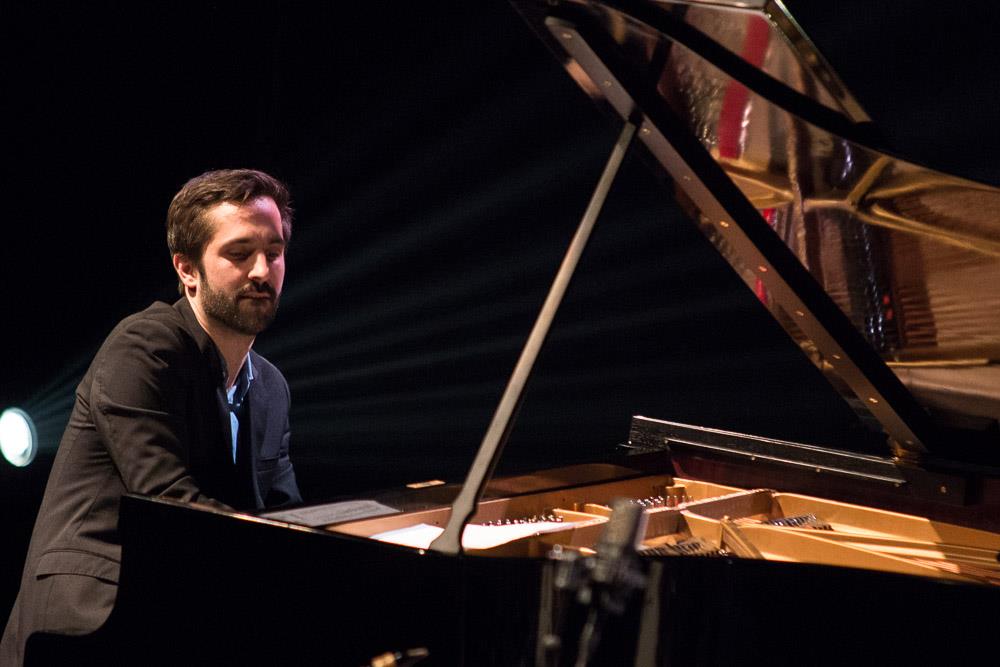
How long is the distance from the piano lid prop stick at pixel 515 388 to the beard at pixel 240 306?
69 centimetres

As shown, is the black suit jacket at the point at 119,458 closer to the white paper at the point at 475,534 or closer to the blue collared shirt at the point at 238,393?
the blue collared shirt at the point at 238,393

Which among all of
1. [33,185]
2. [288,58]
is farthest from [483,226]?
[33,185]

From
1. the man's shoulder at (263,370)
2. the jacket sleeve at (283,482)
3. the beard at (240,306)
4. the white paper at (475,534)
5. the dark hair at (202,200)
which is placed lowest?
the white paper at (475,534)

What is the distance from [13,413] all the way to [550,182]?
82.1 inches

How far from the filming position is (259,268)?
83.3 inches

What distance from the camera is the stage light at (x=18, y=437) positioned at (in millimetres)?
3516

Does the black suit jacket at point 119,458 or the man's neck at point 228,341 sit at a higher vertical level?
the man's neck at point 228,341

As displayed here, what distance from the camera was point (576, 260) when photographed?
1.69 m

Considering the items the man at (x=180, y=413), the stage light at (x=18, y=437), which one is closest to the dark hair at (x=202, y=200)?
the man at (x=180, y=413)

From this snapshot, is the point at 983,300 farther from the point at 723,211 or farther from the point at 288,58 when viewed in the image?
the point at 288,58

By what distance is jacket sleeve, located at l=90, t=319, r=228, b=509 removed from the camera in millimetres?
1738

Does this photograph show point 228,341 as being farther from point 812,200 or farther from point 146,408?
point 812,200

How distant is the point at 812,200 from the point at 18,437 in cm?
290

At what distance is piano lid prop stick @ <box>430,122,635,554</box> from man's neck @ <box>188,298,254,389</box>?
2.39 feet
